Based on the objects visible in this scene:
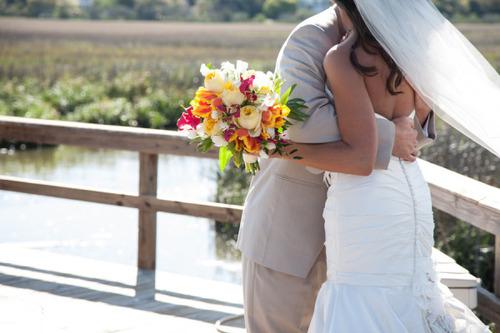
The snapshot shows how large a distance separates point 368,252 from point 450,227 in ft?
13.3

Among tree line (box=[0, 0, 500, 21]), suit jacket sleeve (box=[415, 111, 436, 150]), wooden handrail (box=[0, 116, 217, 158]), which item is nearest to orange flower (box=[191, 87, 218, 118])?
suit jacket sleeve (box=[415, 111, 436, 150])

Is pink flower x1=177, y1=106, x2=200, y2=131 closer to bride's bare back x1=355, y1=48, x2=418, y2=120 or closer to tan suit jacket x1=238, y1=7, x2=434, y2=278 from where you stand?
tan suit jacket x1=238, y1=7, x2=434, y2=278

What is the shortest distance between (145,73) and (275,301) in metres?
24.7

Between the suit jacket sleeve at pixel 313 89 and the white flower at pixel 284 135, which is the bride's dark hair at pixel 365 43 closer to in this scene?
the suit jacket sleeve at pixel 313 89

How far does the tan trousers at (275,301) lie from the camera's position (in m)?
3.09

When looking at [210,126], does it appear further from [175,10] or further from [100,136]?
[175,10]

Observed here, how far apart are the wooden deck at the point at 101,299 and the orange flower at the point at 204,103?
1.90 metres

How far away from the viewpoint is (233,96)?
277 centimetres

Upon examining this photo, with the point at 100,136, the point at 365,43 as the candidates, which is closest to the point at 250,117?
the point at 365,43

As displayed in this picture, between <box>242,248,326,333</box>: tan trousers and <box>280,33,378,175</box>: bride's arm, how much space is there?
0.45 meters

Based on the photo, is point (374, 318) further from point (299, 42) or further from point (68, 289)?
point (68, 289)

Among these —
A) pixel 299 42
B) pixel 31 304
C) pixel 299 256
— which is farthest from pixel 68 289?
pixel 299 42

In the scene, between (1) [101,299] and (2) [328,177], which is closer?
(2) [328,177]

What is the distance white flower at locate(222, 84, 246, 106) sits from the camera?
277 centimetres
